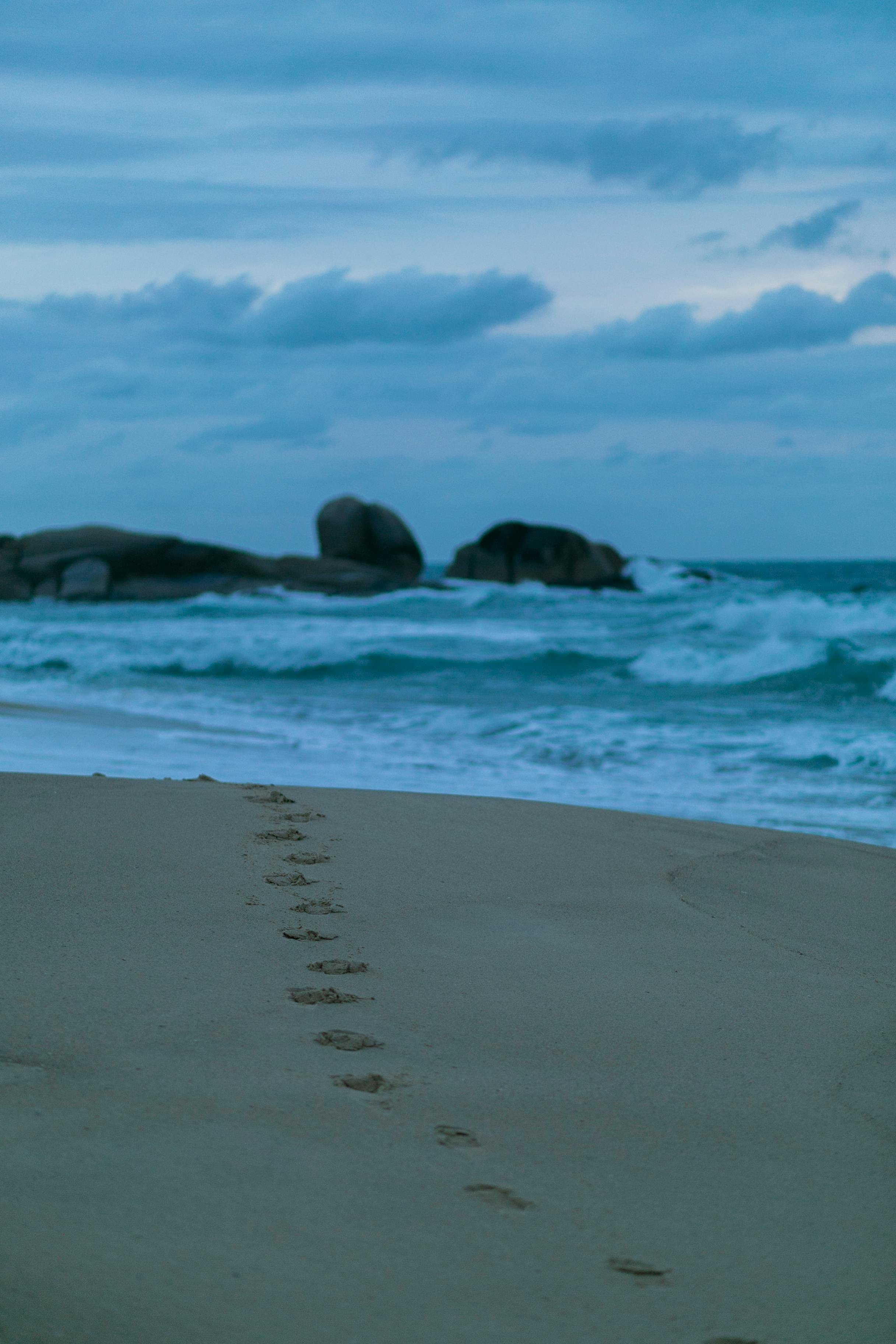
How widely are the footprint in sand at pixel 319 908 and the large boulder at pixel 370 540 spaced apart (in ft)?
132

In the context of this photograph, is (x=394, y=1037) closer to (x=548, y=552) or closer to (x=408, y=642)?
(x=408, y=642)

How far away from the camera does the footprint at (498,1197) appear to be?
1572mm

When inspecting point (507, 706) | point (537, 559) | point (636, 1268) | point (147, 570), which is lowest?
point (636, 1268)

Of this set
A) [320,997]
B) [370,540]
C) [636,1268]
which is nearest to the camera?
[636,1268]

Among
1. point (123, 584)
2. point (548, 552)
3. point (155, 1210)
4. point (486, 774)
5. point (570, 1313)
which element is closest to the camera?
point (570, 1313)

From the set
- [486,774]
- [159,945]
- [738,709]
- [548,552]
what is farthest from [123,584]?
[159,945]

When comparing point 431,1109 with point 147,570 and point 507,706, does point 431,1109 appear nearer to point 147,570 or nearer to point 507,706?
point 507,706

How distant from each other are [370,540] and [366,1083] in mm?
42684

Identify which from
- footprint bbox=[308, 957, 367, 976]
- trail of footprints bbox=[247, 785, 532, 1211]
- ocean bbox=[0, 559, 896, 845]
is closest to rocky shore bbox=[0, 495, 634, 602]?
ocean bbox=[0, 559, 896, 845]

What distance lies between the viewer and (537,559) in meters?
44.4

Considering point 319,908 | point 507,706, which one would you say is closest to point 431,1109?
point 319,908

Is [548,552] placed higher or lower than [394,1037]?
higher

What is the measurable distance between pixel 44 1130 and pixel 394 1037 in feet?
2.31

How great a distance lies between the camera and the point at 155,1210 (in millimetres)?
1481
